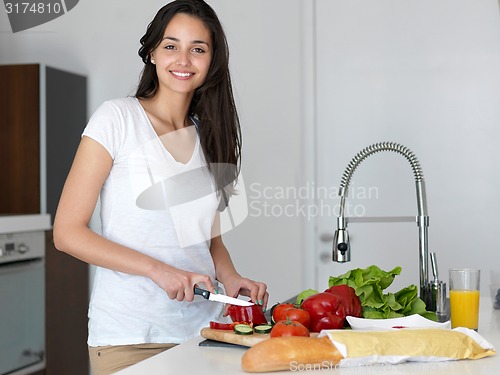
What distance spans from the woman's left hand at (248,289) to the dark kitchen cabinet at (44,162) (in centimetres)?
172

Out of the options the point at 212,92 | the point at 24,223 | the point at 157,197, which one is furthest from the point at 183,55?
the point at 24,223

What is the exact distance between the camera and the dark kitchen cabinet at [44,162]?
3.49 meters

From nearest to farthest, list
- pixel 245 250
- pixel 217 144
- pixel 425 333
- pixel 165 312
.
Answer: pixel 425 333, pixel 165 312, pixel 217 144, pixel 245 250

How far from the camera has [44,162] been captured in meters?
3.50

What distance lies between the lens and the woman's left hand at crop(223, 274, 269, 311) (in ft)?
6.11

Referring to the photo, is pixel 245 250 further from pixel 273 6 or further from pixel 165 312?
pixel 165 312

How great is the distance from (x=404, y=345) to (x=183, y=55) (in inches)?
35.5

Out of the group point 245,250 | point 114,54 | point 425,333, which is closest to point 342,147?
point 245,250

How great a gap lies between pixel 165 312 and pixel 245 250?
1837 millimetres

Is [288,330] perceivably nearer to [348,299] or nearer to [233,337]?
[233,337]

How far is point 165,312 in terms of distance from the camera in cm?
184

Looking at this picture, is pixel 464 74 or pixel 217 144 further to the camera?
pixel 464 74

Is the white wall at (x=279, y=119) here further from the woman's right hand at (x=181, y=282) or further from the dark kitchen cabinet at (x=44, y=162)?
the woman's right hand at (x=181, y=282)

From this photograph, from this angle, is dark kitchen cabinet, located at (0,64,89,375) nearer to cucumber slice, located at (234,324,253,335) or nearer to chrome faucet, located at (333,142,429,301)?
chrome faucet, located at (333,142,429,301)
